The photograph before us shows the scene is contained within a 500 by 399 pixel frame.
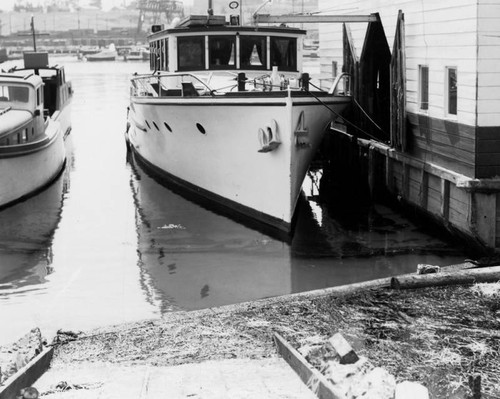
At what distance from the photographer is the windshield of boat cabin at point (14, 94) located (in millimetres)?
21203

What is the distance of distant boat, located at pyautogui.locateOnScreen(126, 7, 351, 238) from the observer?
15273 mm

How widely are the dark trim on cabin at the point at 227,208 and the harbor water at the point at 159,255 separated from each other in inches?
7.8

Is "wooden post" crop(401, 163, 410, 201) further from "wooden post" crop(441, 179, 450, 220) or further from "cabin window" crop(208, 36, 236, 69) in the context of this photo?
"cabin window" crop(208, 36, 236, 69)

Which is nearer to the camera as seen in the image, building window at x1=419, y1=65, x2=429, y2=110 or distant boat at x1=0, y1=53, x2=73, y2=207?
building window at x1=419, y1=65, x2=429, y2=110

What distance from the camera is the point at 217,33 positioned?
19.0 metres

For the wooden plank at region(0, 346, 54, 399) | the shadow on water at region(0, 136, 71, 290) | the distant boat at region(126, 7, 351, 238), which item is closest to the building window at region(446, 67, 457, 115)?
the distant boat at region(126, 7, 351, 238)

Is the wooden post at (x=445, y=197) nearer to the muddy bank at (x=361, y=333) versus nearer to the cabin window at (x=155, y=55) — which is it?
the muddy bank at (x=361, y=333)

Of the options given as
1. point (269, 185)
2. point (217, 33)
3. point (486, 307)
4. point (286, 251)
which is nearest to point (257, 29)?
point (217, 33)

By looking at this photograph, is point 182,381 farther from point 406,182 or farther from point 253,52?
point 253,52

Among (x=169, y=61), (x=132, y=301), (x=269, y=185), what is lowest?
(x=132, y=301)

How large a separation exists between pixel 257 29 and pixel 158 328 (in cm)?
1125

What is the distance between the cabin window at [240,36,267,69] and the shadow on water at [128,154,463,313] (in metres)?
3.38

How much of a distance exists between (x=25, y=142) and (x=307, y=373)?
46.9 feet

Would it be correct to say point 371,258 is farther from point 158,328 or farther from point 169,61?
point 169,61
